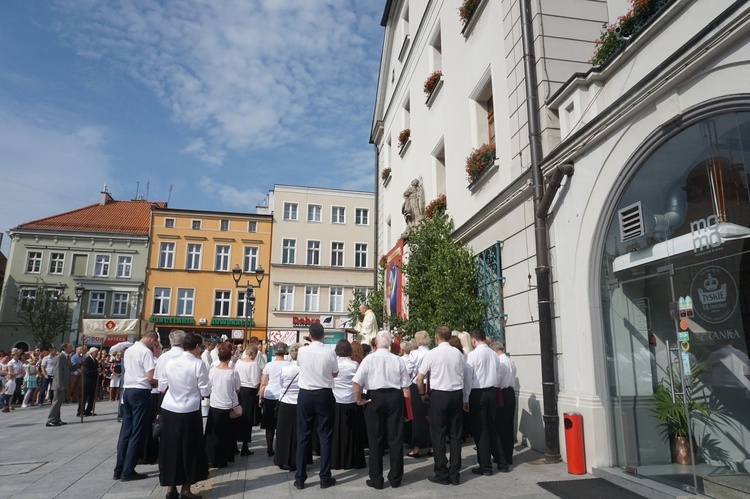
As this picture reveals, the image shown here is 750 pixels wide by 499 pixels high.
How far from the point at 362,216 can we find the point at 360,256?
363 cm

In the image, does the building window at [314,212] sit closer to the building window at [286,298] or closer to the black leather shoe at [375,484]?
the building window at [286,298]

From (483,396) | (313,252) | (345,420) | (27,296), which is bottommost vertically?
(345,420)

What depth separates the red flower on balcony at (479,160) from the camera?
432 inches

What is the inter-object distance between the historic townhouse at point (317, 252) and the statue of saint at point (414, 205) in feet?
Result: 82.4

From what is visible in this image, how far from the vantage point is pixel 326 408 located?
6.78m

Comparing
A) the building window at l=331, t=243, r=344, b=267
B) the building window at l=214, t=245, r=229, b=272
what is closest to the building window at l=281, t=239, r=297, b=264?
the building window at l=331, t=243, r=344, b=267

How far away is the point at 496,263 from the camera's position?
10297mm

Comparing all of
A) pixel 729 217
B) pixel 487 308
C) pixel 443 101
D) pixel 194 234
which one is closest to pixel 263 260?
pixel 194 234

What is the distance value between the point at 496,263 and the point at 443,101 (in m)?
6.09

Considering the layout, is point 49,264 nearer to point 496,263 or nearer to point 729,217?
point 496,263

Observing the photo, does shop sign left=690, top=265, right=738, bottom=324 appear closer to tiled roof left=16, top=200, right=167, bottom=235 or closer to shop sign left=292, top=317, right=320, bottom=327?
shop sign left=292, top=317, right=320, bottom=327

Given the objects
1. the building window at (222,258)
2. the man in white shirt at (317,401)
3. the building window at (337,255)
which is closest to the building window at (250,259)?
the building window at (222,258)

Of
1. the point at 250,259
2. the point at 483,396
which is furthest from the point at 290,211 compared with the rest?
the point at 483,396

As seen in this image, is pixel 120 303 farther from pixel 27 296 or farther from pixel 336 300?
pixel 336 300
